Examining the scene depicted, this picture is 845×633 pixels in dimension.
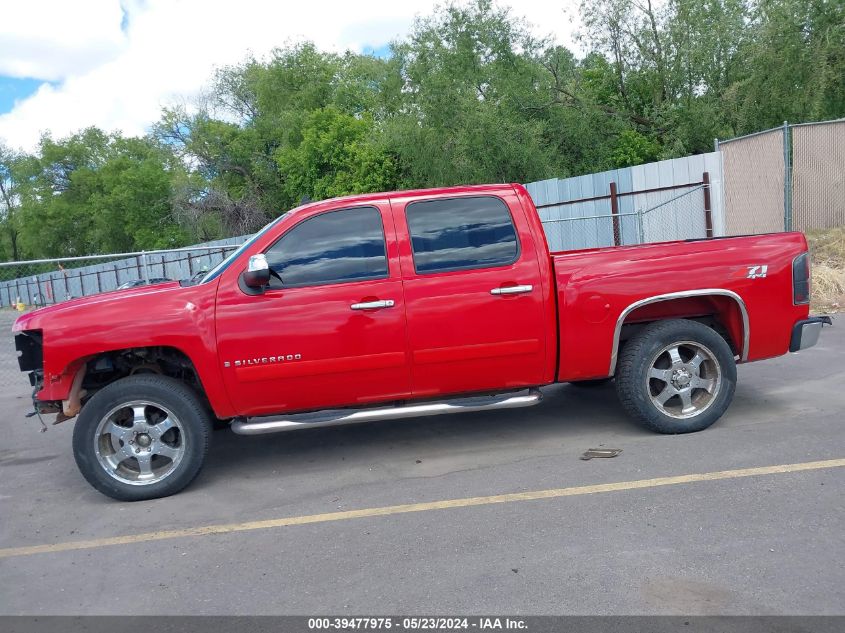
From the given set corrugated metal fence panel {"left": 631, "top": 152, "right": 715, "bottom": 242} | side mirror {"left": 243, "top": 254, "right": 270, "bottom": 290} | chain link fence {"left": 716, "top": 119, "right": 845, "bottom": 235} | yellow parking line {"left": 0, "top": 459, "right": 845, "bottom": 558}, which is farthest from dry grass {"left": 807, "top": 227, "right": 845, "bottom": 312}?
side mirror {"left": 243, "top": 254, "right": 270, "bottom": 290}

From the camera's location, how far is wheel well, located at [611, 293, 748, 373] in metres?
5.60

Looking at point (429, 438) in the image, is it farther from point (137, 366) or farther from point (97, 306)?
point (97, 306)

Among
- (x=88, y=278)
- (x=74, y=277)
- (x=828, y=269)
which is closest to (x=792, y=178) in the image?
(x=828, y=269)

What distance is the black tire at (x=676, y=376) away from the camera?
544 centimetres

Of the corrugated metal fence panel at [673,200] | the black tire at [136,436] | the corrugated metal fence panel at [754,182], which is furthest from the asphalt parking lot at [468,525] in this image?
the corrugated metal fence panel at [673,200]

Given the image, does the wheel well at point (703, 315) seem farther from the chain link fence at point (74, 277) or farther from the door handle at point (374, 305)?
the chain link fence at point (74, 277)

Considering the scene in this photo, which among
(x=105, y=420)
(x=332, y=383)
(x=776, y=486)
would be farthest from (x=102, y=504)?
(x=776, y=486)

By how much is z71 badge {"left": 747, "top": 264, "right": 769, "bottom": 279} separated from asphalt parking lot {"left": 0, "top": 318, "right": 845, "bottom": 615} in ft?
3.75

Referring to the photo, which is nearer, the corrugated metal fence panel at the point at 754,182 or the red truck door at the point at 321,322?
the red truck door at the point at 321,322

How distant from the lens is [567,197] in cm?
1803

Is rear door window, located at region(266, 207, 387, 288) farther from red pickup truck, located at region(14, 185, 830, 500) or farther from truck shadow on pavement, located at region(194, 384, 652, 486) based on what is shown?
truck shadow on pavement, located at region(194, 384, 652, 486)

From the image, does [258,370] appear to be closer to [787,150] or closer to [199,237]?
[787,150]

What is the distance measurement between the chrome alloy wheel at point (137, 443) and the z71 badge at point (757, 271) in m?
4.20

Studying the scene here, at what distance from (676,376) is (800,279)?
3.86 feet
